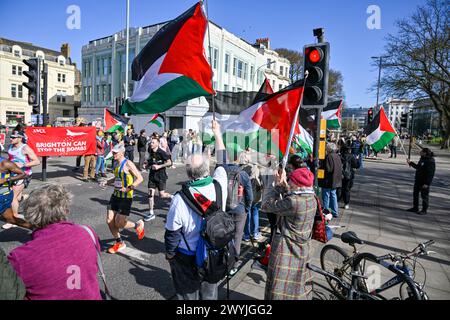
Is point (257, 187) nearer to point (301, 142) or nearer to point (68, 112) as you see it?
point (301, 142)

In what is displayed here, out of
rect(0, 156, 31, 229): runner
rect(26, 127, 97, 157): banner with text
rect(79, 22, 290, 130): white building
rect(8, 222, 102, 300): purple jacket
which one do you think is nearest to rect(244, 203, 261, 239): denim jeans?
rect(0, 156, 31, 229): runner

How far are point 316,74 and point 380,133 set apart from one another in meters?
5.12

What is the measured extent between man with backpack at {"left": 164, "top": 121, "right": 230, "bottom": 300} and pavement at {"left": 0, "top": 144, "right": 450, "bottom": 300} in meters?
1.13

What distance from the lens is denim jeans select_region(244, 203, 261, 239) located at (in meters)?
5.82

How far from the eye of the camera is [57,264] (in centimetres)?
184

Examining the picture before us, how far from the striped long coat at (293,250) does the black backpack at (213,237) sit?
537mm

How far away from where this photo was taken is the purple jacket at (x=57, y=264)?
1811mm

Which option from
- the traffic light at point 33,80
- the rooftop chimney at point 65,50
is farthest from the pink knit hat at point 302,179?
the rooftop chimney at point 65,50

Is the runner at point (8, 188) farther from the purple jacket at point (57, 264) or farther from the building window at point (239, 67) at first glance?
the building window at point (239, 67)

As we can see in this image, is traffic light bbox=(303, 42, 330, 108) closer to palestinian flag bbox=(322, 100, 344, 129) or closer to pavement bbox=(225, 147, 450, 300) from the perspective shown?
pavement bbox=(225, 147, 450, 300)
